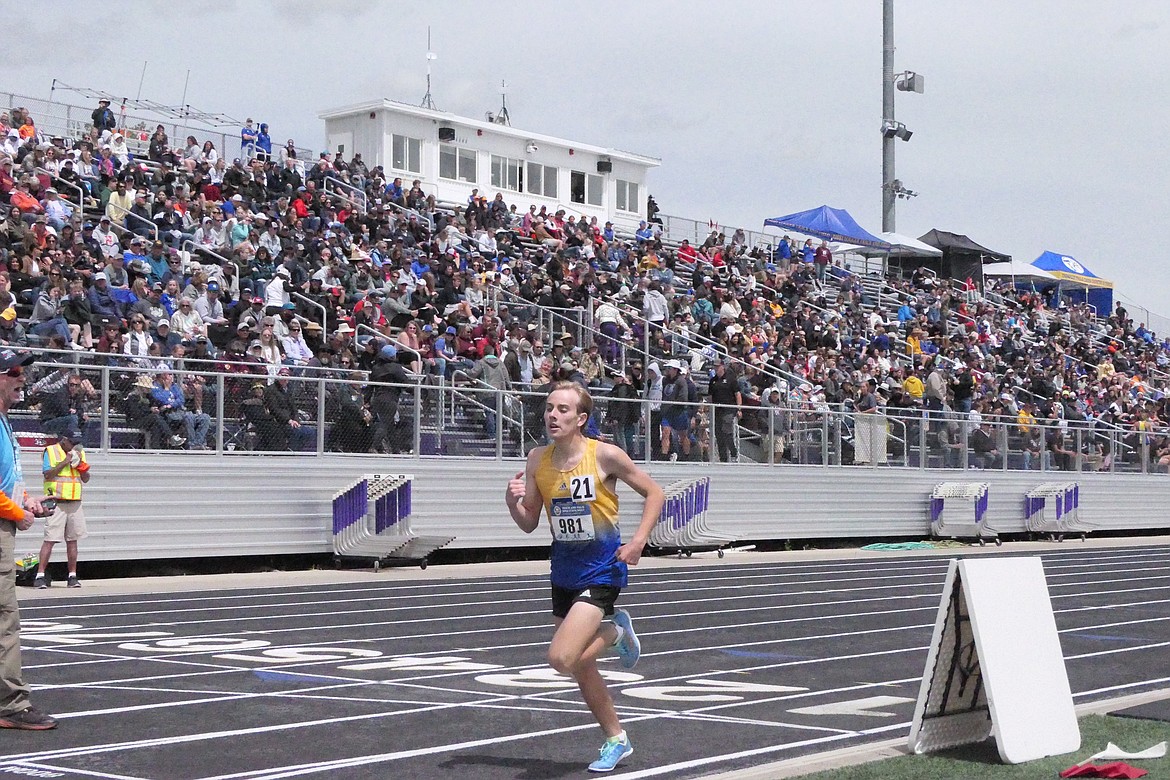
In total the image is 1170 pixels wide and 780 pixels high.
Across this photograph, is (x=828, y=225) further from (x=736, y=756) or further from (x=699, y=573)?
(x=736, y=756)

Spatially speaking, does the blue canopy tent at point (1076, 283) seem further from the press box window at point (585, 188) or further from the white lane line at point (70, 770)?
the white lane line at point (70, 770)

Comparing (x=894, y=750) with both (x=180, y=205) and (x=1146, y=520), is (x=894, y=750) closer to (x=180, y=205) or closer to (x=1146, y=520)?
(x=180, y=205)

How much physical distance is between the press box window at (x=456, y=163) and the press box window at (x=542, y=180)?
2.30 metres

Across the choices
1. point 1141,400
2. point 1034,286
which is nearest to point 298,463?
point 1141,400

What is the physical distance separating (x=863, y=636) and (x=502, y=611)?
3487mm

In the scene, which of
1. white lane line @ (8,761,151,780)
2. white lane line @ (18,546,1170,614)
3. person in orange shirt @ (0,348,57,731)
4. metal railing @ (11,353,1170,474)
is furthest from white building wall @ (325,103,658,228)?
white lane line @ (8,761,151,780)

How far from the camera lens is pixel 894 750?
7.61 metres

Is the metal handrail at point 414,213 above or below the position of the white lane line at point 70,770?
above

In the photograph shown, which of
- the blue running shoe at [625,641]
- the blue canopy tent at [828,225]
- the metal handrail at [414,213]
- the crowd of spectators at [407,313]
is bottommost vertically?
the blue running shoe at [625,641]

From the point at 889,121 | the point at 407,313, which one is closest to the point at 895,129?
the point at 889,121

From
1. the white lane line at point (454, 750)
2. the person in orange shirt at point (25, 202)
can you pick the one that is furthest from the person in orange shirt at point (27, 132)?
the white lane line at point (454, 750)

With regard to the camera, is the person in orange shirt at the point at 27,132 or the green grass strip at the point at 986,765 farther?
the person in orange shirt at the point at 27,132

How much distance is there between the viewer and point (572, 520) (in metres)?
7.12

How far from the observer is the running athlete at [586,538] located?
7008 mm
